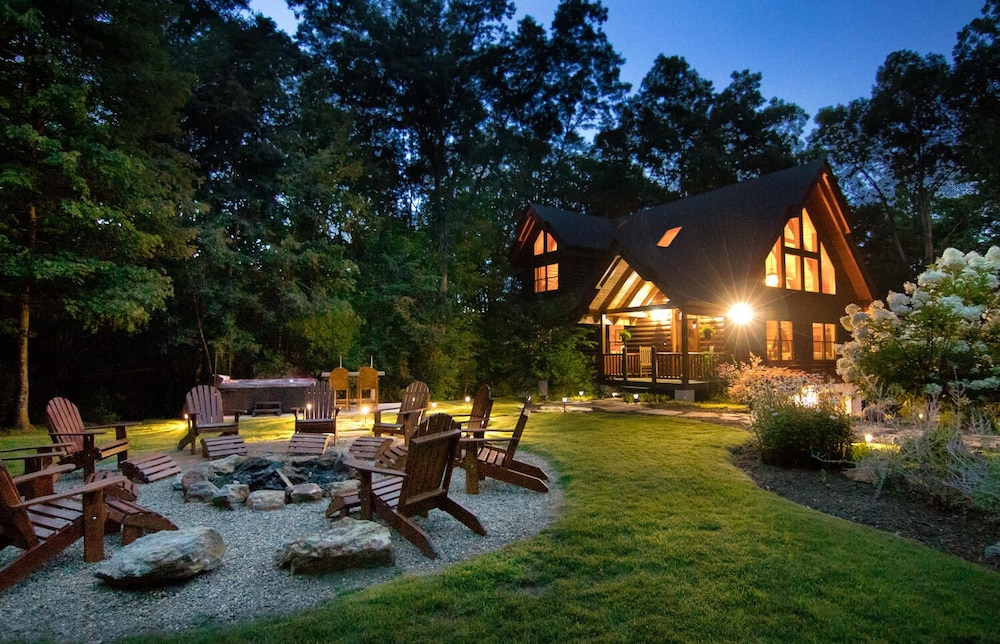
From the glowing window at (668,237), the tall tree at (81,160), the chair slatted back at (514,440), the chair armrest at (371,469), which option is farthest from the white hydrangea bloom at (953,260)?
the tall tree at (81,160)

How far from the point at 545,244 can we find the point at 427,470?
18001mm

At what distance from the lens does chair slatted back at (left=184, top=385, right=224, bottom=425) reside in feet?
26.8

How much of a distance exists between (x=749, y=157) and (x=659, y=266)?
16.6m

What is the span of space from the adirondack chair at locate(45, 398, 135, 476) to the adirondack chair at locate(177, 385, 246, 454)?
3.95ft

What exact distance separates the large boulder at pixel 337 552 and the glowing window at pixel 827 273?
19018 mm

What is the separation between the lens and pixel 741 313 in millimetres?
15125

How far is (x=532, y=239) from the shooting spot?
880 inches

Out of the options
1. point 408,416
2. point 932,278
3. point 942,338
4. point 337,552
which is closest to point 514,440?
point 408,416

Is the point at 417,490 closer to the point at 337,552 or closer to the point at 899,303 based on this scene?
the point at 337,552

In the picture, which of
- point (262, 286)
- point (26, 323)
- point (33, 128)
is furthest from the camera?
point (262, 286)

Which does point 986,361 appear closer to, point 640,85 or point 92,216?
point 92,216

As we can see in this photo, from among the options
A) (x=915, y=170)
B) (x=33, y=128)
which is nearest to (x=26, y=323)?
(x=33, y=128)

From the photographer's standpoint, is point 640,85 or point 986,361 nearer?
point 986,361

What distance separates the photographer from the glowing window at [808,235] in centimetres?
1795
